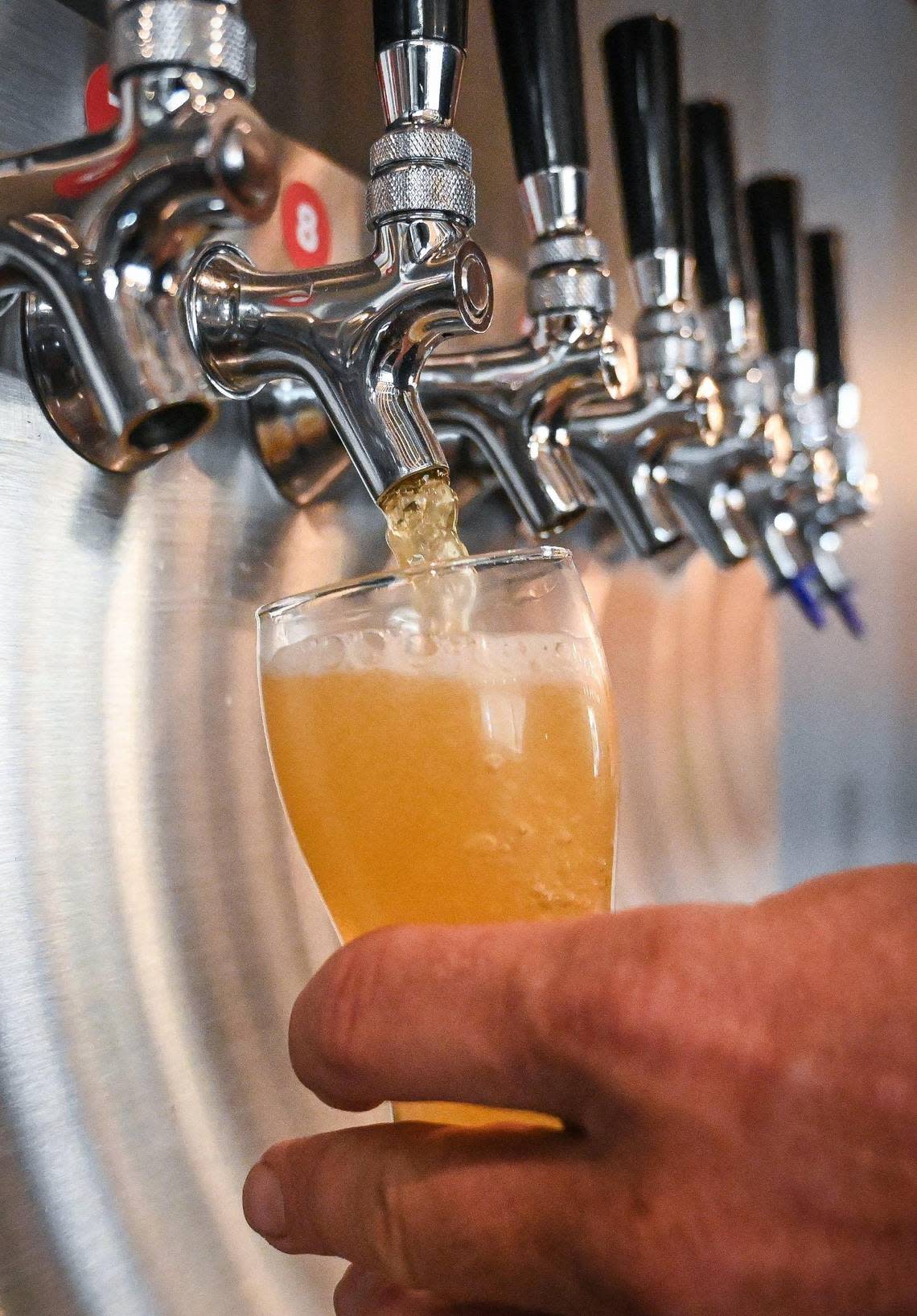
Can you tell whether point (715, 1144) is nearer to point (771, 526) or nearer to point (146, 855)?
point (146, 855)

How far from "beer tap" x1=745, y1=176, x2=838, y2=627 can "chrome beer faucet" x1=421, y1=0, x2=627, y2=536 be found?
0.37 metres

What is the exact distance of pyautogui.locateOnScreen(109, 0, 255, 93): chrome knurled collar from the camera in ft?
1.43

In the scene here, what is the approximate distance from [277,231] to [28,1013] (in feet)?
1.31

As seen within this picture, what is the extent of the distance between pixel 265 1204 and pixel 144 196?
0.31m

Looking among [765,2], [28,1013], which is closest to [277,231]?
[28,1013]

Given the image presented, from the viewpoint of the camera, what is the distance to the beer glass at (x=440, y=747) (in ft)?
1.52

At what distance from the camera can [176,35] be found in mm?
437

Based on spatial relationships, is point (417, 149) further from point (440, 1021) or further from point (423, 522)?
point (440, 1021)

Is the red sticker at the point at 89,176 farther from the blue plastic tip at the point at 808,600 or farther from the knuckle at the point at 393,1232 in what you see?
the blue plastic tip at the point at 808,600

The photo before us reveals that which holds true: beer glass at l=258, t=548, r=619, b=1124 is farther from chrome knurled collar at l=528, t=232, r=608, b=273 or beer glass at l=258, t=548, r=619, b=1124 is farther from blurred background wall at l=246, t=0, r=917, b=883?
blurred background wall at l=246, t=0, r=917, b=883

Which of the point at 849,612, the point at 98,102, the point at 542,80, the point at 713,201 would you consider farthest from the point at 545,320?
the point at 849,612

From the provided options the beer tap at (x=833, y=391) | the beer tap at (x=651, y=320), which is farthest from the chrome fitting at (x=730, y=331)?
the beer tap at (x=833, y=391)

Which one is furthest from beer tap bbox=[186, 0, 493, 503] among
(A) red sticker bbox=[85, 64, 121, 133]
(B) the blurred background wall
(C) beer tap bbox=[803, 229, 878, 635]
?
(C) beer tap bbox=[803, 229, 878, 635]

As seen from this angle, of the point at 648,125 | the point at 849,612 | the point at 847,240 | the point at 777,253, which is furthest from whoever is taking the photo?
the point at 847,240
